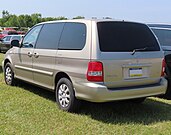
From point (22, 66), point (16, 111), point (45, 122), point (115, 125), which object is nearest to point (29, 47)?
Result: point (22, 66)

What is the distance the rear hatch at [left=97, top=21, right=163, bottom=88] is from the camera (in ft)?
16.0

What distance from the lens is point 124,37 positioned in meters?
5.21

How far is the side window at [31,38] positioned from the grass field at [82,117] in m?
1.18

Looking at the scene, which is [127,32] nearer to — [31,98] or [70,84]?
[70,84]

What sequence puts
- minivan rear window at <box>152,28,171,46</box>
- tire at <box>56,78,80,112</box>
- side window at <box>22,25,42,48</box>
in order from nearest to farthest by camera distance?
1. tire at <box>56,78,80,112</box>
2. side window at <box>22,25,42,48</box>
3. minivan rear window at <box>152,28,171,46</box>

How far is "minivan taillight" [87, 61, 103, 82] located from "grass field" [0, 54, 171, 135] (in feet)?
2.51

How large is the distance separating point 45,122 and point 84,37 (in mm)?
1591

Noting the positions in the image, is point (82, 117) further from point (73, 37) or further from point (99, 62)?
point (73, 37)

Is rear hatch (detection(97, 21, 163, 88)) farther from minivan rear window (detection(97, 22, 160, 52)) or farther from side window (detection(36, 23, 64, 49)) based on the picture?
side window (detection(36, 23, 64, 49))

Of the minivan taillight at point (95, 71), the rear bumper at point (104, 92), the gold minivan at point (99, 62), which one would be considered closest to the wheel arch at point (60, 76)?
the gold minivan at point (99, 62)

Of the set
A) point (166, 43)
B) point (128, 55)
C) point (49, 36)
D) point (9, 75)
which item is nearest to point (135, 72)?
point (128, 55)

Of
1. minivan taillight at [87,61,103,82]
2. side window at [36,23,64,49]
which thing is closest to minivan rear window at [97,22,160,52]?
minivan taillight at [87,61,103,82]

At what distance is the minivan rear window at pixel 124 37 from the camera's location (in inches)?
197

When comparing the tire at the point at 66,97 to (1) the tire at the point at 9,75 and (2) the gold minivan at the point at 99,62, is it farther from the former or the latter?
(1) the tire at the point at 9,75
